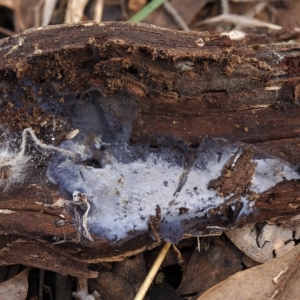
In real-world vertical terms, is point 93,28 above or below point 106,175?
above

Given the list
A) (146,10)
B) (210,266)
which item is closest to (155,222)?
(210,266)

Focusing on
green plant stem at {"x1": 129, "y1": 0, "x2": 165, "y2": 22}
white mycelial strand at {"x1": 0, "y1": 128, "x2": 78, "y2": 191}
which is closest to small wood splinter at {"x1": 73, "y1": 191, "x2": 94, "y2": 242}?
white mycelial strand at {"x1": 0, "y1": 128, "x2": 78, "y2": 191}

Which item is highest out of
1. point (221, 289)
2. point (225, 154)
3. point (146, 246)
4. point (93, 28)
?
point (93, 28)

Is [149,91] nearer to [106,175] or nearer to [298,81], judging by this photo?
[106,175]

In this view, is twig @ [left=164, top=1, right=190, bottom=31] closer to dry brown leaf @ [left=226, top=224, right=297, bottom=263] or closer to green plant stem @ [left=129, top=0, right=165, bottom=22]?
green plant stem @ [left=129, top=0, right=165, bottom=22]

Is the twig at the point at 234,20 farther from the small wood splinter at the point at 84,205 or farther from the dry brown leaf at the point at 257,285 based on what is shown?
the small wood splinter at the point at 84,205

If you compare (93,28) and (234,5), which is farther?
(234,5)

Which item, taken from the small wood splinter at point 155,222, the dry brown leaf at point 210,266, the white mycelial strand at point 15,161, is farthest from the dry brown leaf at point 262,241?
the white mycelial strand at point 15,161

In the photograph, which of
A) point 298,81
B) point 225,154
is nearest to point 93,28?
point 225,154
